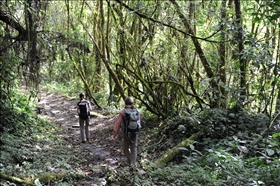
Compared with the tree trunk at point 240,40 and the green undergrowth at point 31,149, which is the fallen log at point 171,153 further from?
the green undergrowth at point 31,149

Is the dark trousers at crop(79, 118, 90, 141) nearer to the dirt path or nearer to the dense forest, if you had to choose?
the dirt path

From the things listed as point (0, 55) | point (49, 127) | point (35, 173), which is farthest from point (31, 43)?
point (49, 127)

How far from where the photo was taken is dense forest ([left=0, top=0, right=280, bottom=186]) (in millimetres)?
5617

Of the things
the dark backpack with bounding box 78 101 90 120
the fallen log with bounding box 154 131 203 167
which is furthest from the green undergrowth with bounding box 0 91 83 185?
the fallen log with bounding box 154 131 203 167

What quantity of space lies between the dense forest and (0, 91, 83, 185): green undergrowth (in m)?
0.03

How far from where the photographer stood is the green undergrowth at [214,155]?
5285 millimetres

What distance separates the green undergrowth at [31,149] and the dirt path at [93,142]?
0.32 meters

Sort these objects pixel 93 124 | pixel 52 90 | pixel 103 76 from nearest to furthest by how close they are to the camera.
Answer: pixel 93 124 → pixel 103 76 → pixel 52 90

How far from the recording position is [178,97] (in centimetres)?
1070

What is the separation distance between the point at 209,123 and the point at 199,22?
332 centimetres

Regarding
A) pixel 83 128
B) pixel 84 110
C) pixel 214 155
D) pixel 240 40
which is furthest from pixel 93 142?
pixel 240 40

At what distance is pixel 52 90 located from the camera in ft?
73.2

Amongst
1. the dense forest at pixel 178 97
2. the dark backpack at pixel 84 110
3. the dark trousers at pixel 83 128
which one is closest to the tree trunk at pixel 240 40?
the dense forest at pixel 178 97

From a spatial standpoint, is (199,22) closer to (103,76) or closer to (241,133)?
(241,133)
